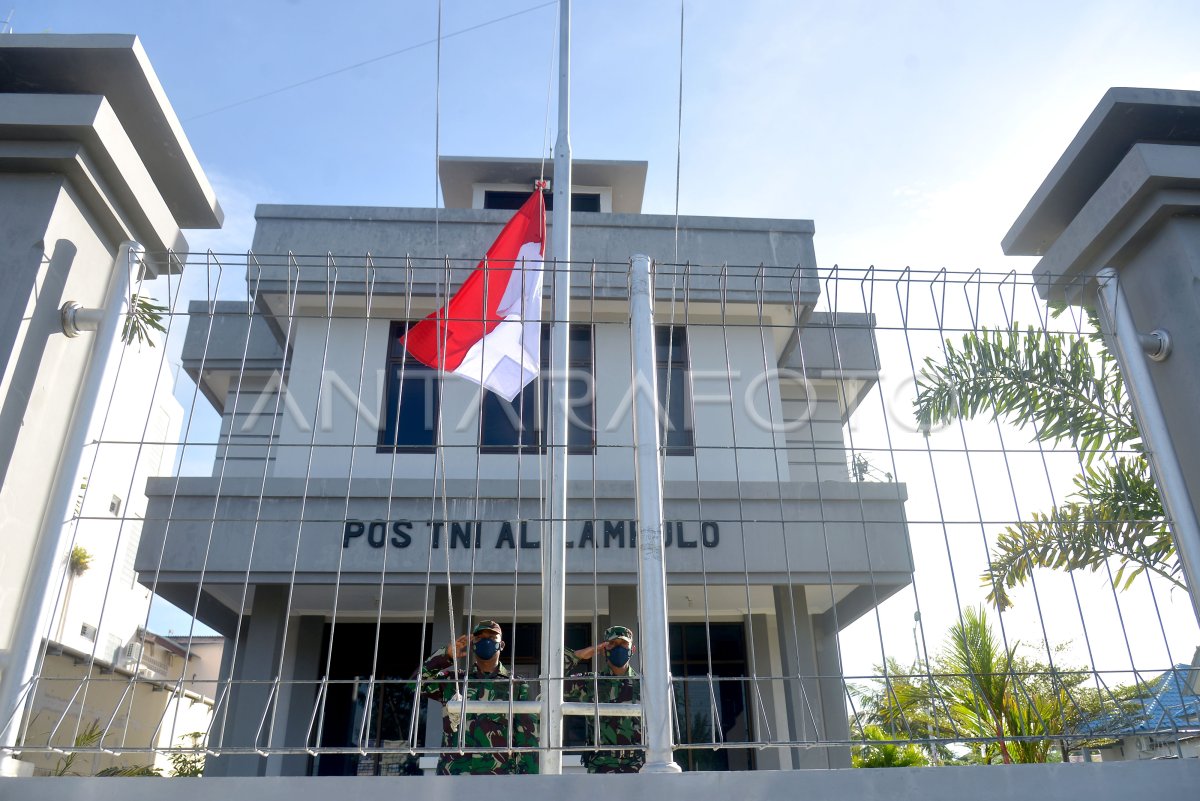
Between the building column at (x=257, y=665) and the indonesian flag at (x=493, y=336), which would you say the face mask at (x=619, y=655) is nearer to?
the indonesian flag at (x=493, y=336)

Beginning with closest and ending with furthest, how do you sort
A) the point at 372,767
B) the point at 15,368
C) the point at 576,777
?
the point at 576,777 < the point at 15,368 < the point at 372,767

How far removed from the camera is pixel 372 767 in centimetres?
1002

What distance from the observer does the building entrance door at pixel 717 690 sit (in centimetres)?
1023

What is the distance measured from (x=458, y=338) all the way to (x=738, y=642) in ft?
23.6

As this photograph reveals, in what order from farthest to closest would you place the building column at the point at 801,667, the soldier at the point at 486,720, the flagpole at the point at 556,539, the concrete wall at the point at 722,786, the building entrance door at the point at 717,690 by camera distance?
1. the building entrance door at the point at 717,690
2. the building column at the point at 801,667
3. the soldier at the point at 486,720
4. the flagpole at the point at 556,539
5. the concrete wall at the point at 722,786

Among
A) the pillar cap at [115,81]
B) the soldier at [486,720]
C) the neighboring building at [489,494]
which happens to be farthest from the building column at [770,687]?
the pillar cap at [115,81]

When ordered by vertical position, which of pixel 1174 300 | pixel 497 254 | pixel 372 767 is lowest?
pixel 372 767

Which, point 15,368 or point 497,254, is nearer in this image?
point 15,368

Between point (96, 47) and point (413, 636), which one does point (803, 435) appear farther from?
point (96, 47)

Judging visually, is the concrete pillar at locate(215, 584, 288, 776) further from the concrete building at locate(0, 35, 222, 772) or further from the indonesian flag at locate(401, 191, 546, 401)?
the concrete building at locate(0, 35, 222, 772)

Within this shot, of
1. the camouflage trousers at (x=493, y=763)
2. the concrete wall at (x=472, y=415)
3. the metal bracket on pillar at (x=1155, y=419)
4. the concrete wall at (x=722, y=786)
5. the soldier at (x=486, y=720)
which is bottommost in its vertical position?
the concrete wall at (x=722, y=786)

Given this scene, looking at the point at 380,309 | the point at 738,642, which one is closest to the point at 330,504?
the point at 380,309

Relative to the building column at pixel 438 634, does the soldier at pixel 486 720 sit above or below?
below

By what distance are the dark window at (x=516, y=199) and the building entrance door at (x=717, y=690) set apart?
6004 millimetres
